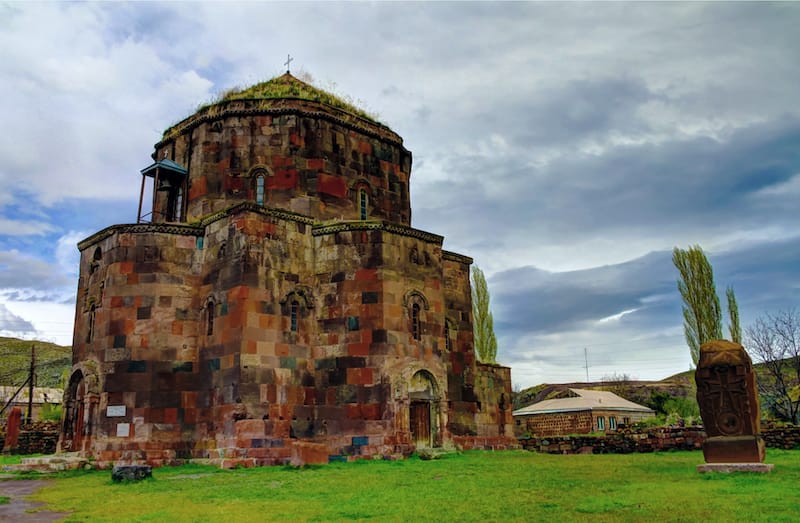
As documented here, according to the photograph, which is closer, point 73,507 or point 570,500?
point 570,500

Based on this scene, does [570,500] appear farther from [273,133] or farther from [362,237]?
[273,133]

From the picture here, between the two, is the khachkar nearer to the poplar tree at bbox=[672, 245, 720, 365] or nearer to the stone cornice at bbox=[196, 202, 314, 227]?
the stone cornice at bbox=[196, 202, 314, 227]

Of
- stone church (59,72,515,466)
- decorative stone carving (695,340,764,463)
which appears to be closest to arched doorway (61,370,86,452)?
stone church (59,72,515,466)

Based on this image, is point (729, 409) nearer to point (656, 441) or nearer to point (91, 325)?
point (656, 441)

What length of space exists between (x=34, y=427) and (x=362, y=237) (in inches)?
672

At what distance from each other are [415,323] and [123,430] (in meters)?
8.43

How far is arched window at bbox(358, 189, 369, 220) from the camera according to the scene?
873 inches

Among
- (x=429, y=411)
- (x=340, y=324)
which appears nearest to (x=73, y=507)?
(x=340, y=324)

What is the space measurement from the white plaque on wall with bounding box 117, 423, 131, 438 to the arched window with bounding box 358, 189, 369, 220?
9606 millimetres

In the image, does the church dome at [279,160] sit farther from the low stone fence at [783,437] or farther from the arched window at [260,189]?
the low stone fence at [783,437]

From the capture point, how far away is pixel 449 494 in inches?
394

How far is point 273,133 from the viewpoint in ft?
70.5

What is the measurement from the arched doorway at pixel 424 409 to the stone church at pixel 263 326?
0.04 metres

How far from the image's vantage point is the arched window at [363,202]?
22172 mm
